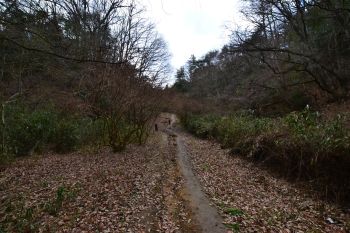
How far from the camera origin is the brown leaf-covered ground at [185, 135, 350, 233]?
635 cm

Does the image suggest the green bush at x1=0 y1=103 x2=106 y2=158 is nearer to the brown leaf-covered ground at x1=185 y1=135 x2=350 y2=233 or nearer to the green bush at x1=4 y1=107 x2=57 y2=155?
the green bush at x1=4 y1=107 x2=57 y2=155

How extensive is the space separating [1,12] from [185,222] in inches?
206

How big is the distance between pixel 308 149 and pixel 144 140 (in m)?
10.7

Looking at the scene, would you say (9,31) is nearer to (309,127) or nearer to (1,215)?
(1,215)

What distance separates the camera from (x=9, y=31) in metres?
5.81

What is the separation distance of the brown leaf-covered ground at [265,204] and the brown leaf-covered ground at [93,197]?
1.01m

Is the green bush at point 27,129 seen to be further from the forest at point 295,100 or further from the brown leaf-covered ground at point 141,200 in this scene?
the forest at point 295,100

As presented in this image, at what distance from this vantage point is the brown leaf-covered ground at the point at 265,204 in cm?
635

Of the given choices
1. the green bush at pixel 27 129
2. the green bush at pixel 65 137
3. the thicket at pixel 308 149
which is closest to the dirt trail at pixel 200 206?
the thicket at pixel 308 149

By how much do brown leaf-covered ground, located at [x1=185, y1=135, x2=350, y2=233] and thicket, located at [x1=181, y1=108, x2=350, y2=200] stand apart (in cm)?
50

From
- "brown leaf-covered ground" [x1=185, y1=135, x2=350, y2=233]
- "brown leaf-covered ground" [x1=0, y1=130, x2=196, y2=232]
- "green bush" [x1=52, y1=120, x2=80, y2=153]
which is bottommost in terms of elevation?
"brown leaf-covered ground" [x1=185, y1=135, x2=350, y2=233]

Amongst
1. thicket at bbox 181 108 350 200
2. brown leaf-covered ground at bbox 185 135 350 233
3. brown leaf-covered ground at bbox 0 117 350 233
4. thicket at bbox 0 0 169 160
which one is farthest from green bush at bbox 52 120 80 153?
thicket at bbox 181 108 350 200

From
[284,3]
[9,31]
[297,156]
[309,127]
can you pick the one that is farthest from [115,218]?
[284,3]

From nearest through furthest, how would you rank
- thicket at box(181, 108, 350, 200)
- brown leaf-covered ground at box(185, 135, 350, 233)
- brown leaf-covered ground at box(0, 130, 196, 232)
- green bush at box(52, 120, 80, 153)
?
brown leaf-covered ground at box(0, 130, 196, 232) → brown leaf-covered ground at box(185, 135, 350, 233) → thicket at box(181, 108, 350, 200) → green bush at box(52, 120, 80, 153)
